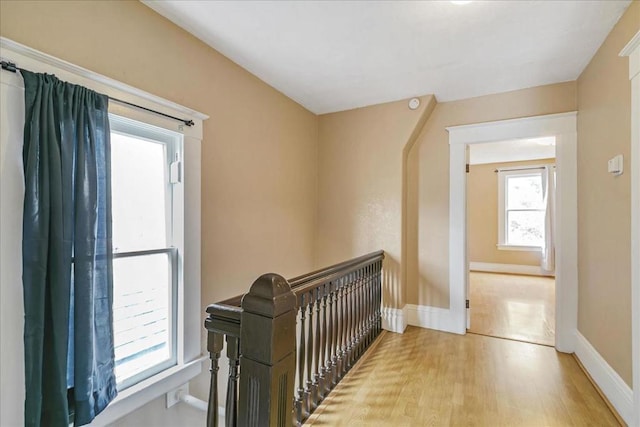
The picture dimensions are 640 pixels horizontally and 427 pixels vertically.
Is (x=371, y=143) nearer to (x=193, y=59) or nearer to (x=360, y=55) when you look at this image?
(x=360, y=55)

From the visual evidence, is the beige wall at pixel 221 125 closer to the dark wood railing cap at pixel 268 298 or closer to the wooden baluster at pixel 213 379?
the wooden baluster at pixel 213 379

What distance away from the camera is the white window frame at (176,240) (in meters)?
1.32

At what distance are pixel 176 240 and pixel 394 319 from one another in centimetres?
239

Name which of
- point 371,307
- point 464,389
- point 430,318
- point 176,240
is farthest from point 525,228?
point 176,240

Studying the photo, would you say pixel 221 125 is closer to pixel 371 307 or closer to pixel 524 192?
pixel 371 307

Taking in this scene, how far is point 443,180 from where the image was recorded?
3.27 meters

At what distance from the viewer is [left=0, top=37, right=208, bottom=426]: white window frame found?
4.33ft

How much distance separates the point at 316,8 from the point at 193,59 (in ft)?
3.18

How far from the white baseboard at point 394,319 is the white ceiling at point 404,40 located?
2.36 metres

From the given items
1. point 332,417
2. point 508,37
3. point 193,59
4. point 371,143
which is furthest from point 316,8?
point 332,417

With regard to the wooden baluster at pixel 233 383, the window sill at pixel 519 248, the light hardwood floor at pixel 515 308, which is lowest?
the light hardwood floor at pixel 515 308

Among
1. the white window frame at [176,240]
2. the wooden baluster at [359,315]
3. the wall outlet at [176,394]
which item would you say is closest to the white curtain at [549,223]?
the wooden baluster at [359,315]

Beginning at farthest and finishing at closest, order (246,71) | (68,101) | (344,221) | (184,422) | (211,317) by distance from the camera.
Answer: (344,221) → (246,71) → (184,422) → (68,101) → (211,317)

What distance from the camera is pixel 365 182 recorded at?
347 cm
